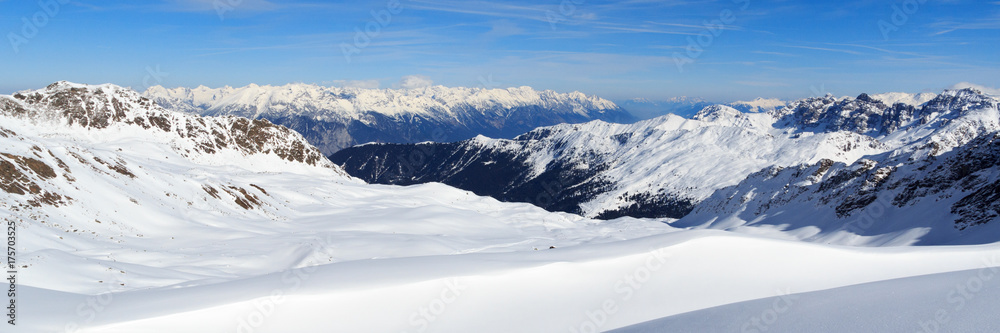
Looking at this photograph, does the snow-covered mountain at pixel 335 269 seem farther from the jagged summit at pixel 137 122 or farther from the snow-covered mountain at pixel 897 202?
the jagged summit at pixel 137 122

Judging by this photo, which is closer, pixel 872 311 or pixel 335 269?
pixel 872 311

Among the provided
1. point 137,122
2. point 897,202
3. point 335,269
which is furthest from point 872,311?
point 137,122

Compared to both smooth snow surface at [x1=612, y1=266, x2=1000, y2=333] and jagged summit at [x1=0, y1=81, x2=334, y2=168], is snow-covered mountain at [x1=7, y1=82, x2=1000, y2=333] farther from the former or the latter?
jagged summit at [x1=0, y1=81, x2=334, y2=168]

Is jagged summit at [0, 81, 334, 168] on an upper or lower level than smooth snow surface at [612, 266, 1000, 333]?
upper

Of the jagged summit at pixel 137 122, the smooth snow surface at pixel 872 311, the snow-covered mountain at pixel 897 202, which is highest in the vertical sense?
the jagged summit at pixel 137 122

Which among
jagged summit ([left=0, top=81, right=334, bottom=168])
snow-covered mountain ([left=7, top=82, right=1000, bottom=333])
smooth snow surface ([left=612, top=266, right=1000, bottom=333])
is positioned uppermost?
jagged summit ([left=0, top=81, right=334, bottom=168])

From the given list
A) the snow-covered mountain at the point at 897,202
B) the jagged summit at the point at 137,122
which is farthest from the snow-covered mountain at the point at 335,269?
the jagged summit at the point at 137,122

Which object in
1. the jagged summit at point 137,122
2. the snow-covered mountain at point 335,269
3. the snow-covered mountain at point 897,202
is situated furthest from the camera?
the jagged summit at point 137,122

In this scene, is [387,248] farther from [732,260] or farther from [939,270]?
[939,270]

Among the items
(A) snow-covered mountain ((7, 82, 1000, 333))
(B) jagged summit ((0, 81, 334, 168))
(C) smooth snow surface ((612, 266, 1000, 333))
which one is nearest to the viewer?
(C) smooth snow surface ((612, 266, 1000, 333))

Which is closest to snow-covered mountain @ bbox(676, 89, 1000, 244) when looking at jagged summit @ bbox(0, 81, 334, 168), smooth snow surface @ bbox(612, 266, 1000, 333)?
smooth snow surface @ bbox(612, 266, 1000, 333)

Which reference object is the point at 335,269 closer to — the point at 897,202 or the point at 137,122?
the point at 897,202
